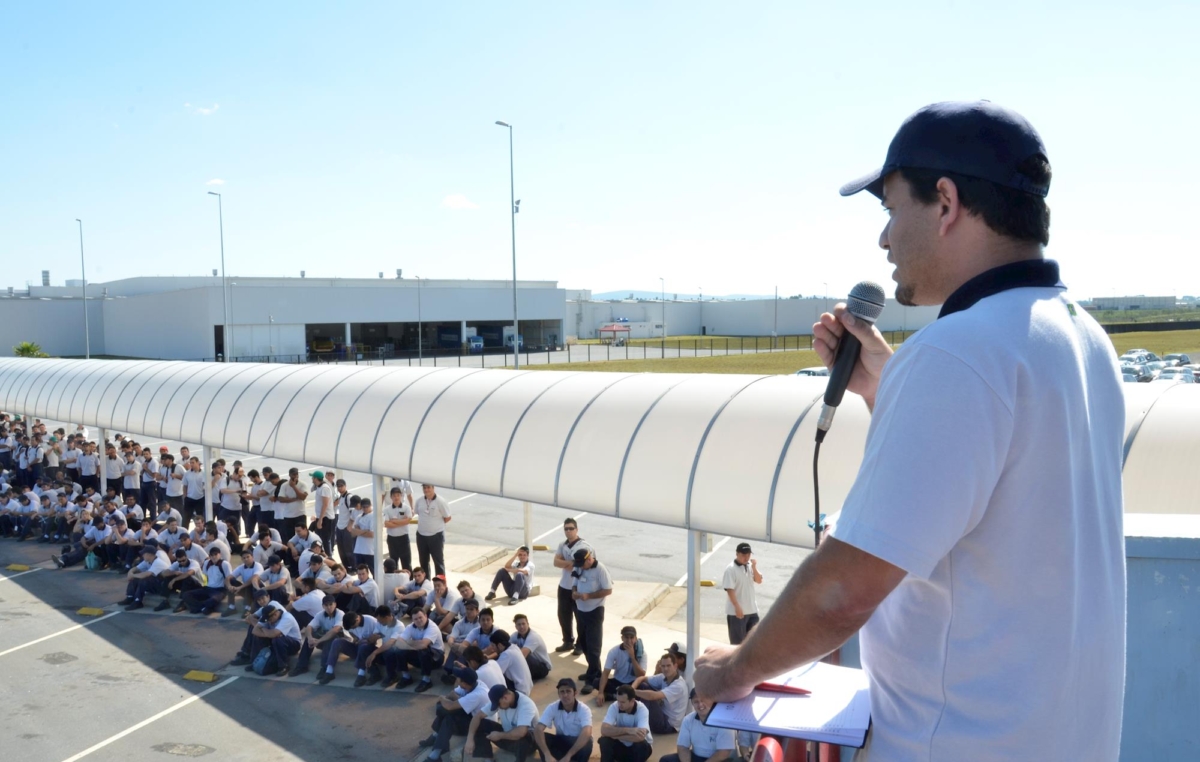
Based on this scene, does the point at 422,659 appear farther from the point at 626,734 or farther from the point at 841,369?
the point at 841,369

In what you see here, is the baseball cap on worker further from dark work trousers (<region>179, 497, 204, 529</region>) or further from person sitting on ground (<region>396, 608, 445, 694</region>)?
dark work trousers (<region>179, 497, 204, 529</region>)

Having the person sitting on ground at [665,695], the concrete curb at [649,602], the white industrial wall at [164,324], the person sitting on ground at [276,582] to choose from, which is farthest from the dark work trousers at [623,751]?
the white industrial wall at [164,324]

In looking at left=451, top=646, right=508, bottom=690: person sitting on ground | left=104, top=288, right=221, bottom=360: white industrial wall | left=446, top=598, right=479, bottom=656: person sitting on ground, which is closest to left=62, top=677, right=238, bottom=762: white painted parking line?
left=446, top=598, right=479, bottom=656: person sitting on ground

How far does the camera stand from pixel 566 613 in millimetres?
12742

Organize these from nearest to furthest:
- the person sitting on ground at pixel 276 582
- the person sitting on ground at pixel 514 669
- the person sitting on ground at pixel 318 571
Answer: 1. the person sitting on ground at pixel 514 669
2. the person sitting on ground at pixel 318 571
3. the person sitting on ground at pixel 276 582

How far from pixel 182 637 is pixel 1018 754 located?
14.7 m

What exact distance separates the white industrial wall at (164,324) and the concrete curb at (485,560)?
47510 mm

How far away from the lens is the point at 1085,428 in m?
1.40

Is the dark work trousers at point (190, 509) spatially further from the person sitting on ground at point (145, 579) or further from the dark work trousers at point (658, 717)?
the dark work trousers at point (658, 717)

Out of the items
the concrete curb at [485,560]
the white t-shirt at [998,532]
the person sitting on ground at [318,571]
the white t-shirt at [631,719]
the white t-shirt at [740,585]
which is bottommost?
the concrete curb at [485,560]

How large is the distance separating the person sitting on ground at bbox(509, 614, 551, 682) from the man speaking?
994 centimetres

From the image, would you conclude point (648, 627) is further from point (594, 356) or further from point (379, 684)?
point (594, 356)

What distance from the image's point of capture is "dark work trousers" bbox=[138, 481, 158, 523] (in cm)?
2080

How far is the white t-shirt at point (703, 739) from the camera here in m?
8.51
